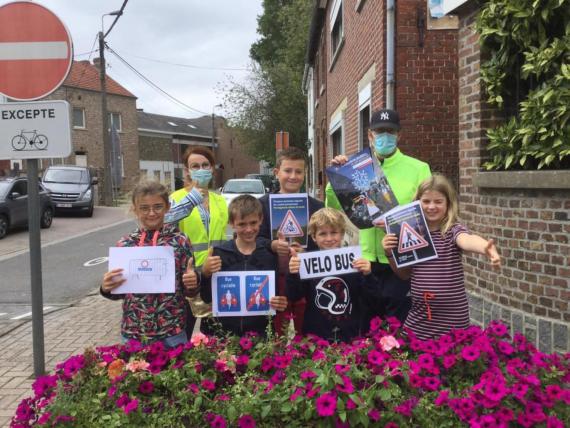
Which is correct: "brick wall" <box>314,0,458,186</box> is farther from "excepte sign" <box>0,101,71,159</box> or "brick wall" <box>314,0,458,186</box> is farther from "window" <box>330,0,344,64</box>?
"window" <box>330,0,344,64</box>

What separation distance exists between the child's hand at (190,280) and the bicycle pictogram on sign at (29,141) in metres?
1.64

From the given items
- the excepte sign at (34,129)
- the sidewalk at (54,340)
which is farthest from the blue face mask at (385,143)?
the sidewalk at (54,340)

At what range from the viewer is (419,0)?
6727mm

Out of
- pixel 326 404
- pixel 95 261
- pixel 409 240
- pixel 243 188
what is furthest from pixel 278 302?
pixel 243 188

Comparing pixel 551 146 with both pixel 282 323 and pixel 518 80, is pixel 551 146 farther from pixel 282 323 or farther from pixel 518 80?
pixel 282 323

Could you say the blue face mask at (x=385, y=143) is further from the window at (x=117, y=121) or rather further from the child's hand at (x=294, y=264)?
the window at (x=117, y=121)

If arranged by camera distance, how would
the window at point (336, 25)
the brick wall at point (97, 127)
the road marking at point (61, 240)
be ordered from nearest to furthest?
the road marking at point (61, 240) → the window at point (336, 25) → the brick wall at point (97, 127)

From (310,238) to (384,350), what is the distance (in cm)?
113

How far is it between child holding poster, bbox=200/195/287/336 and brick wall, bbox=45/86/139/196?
3021 centimetres

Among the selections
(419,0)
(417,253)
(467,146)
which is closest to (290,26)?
(419,0)

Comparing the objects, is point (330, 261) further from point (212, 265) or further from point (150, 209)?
point (150, 209)

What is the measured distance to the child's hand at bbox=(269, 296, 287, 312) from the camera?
2.99m

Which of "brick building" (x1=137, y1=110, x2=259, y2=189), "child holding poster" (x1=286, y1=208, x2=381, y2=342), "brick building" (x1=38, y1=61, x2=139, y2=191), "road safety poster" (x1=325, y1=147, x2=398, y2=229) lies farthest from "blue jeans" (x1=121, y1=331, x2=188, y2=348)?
"brick building" (x1=137, y1=110, x2=259, y2=189)

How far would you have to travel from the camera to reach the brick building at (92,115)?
33938 mm
